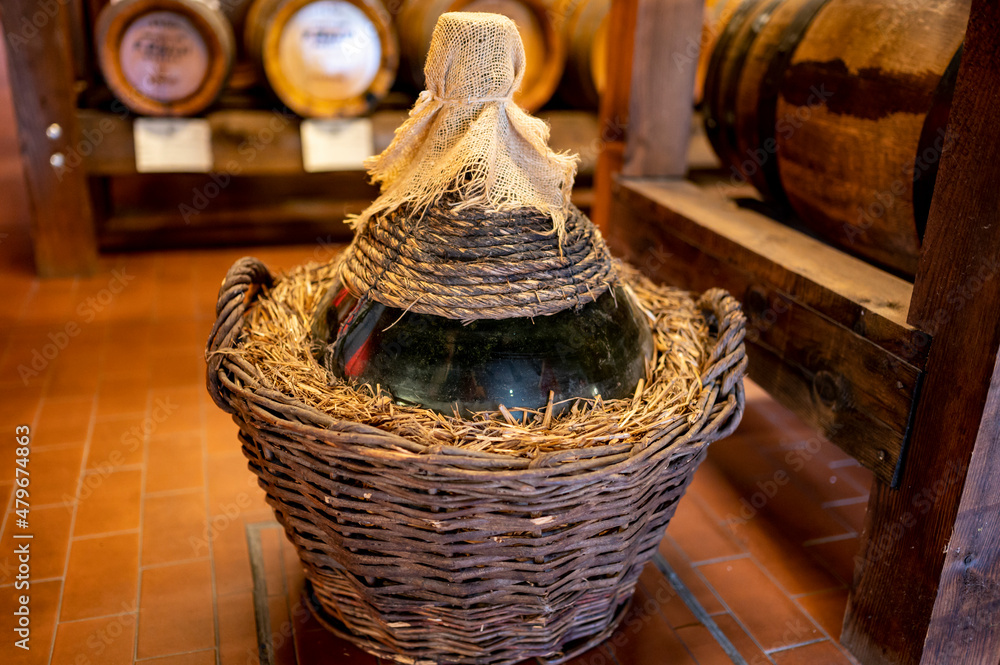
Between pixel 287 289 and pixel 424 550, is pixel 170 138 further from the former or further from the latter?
pixel 424 550

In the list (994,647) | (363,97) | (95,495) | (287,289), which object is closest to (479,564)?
(287,289)

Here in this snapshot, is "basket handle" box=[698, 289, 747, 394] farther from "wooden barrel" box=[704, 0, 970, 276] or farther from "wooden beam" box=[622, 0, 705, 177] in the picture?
"wooden beam" box=[622, 0, 705, 177]

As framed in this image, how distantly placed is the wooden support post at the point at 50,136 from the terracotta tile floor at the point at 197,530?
0.58 m

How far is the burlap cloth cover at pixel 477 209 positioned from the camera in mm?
1426

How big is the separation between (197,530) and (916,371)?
1622mm

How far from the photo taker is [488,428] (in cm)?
133

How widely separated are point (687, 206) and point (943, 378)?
1.06 m

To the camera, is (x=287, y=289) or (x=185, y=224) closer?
(x=287, y=289)

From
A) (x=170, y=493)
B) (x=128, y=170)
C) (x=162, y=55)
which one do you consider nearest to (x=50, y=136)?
(x=128, y=170)

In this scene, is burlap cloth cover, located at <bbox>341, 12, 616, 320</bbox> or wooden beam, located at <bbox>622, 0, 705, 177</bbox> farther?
wooden beam, located at <bbox>622, 0, 705, 177</bbox>

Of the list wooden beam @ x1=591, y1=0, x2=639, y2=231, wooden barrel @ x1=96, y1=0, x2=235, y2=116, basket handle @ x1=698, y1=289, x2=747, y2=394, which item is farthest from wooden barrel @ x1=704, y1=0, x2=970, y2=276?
wooden barrel @ x1=96, y1=0, x2=235, y2=116

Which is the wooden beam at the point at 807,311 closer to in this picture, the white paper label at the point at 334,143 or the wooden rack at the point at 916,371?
the wooden rack at the point at 916,371

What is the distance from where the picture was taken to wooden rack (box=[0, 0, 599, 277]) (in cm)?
332

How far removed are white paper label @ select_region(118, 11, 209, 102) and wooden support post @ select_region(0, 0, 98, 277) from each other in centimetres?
24
